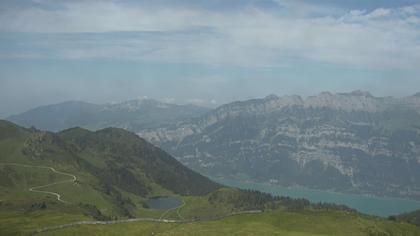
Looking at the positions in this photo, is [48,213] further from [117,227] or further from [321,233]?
[321,233]

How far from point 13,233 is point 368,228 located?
96.8 meters

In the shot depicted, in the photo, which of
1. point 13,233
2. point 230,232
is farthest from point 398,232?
point 13,233

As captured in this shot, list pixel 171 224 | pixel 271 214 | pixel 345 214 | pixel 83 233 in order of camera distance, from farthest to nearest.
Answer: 1. pixel 345 214
2. pixel 271 214
3. pixel 171 224
4. pixel 83 233

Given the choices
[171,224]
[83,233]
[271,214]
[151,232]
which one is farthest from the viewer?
[271,214]

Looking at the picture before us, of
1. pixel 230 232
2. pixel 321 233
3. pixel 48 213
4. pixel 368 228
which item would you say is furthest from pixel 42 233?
pixel 368 228

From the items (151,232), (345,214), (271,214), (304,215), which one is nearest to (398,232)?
(345,214)

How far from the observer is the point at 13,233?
135 m

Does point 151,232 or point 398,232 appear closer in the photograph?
point 151,232

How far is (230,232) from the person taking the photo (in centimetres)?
11688

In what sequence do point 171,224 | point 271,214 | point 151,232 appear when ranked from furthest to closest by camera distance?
point 271,214, point 171,224, point 151,232

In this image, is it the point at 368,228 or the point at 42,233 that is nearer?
the point at 42,233

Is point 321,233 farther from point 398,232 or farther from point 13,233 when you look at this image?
point 13,233

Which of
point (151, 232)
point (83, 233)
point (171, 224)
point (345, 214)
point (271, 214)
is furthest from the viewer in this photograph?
point (345, 214)

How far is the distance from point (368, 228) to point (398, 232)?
60.6 feet
